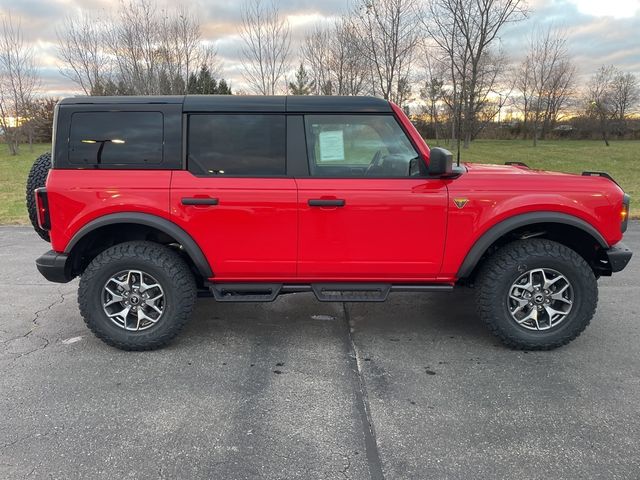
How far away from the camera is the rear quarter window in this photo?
3324 millimetres

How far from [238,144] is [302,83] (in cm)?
2150

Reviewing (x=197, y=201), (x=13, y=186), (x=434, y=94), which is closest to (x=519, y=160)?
(x=434, y=94)

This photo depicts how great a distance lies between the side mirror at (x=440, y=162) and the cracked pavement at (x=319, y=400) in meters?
1.36

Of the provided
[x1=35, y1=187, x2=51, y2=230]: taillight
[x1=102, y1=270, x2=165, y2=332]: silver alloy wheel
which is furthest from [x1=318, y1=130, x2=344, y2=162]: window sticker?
[x1=35, y1=187, x2=51, y2=230]: taillight

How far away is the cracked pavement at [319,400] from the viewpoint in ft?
7.50

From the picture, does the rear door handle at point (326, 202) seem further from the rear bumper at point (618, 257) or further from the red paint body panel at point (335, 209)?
the rear bumper at point (618, 257)

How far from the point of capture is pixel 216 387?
9.79ft

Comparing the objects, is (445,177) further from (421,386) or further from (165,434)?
(165,434)

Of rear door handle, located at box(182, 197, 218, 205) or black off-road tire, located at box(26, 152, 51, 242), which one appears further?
black off-road tire, located at box(26, 152, 51, 242)

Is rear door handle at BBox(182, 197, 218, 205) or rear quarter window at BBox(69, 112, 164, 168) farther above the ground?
rear quarter window at BBox(69, 112, 164, 168)

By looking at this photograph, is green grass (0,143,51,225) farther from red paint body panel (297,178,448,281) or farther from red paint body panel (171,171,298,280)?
red paint body panel (297,178,448,281)

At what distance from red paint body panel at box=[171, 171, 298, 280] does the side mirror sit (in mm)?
1000

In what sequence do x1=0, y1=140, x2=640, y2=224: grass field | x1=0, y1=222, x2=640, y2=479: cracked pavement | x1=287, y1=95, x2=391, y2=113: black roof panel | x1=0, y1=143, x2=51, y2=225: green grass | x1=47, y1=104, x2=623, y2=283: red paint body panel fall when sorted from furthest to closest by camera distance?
x1=0, y1=140, x2=640, y2=224: grass field
x1=0, y1=143, x2=51, y2=225: green grass
x1=287, y1=95, x2=391, y2=113: black roof panel
x1=47, y1=104, x2=623, y2=283: red paint body panel
x1=0, y1=222, x2=640, y2=479: cracked pavement

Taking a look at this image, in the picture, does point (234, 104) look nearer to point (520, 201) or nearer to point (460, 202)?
point (460, 202)
